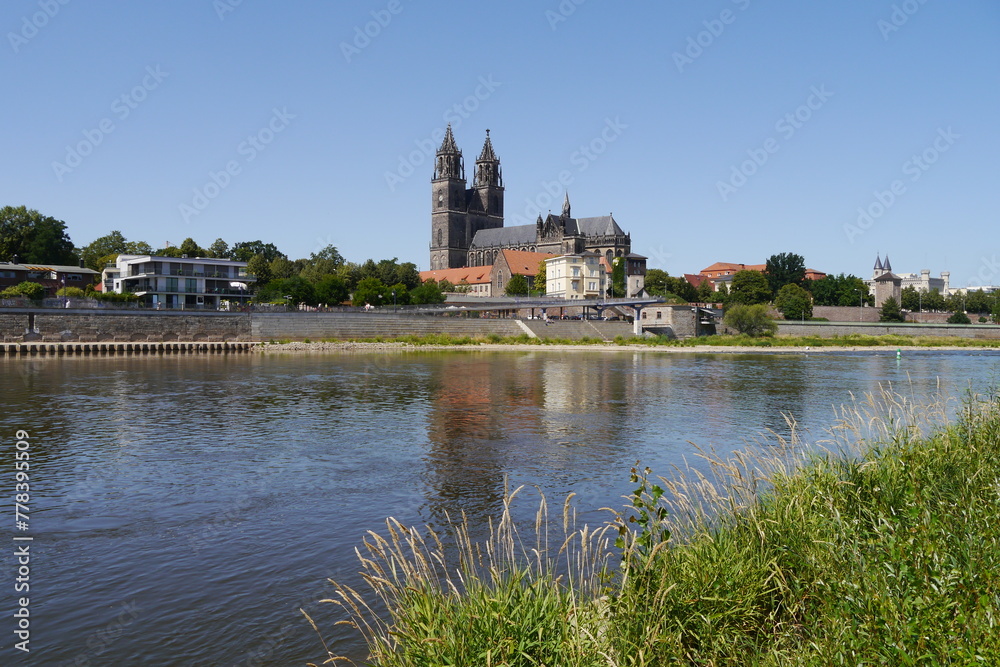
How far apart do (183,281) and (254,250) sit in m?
58.3

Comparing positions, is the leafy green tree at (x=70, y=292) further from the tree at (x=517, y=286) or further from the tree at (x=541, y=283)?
the tree at (x=541, y=283)

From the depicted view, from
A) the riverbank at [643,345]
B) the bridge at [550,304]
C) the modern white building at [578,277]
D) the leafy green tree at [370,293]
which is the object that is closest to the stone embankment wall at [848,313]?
the riverbank at [643,345]

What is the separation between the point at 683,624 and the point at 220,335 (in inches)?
3093

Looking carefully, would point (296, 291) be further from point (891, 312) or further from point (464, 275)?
point (891, 312)

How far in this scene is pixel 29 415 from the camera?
87.4 feet

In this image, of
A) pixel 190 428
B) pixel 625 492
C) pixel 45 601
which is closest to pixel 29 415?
pixel 190 428

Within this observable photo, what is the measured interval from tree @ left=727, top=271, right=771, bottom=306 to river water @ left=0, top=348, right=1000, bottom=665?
311ft

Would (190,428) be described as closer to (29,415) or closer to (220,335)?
(29,415)

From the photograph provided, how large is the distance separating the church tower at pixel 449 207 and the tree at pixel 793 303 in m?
84.6

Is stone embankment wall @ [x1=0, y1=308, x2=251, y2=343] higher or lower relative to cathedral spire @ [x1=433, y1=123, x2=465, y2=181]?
→ lower

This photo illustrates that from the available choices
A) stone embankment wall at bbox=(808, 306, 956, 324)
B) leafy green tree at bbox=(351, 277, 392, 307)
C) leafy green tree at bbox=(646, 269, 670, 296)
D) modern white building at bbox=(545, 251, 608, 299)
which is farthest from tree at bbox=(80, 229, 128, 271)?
stone embankment wall at bbox=(808, 306, 956, 324)

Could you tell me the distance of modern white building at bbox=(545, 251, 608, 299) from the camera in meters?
136

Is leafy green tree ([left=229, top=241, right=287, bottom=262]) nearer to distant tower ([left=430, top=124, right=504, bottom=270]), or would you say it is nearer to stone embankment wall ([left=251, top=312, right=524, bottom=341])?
distant tower ([left=430, top=124, right=504, bottom=270])

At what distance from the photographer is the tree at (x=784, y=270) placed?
141 metres
